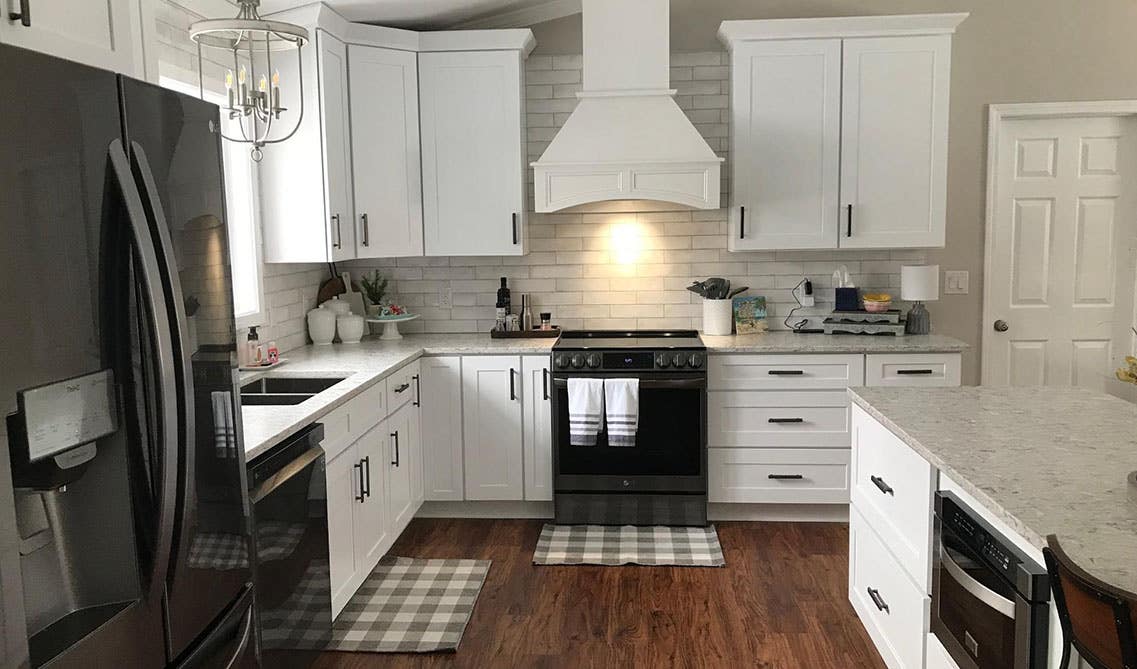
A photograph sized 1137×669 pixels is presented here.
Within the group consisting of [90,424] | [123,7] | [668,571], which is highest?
[123,7]

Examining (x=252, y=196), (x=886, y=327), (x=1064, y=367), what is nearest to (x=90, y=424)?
(x=252, y=196)

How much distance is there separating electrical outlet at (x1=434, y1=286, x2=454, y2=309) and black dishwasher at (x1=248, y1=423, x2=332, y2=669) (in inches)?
85.4

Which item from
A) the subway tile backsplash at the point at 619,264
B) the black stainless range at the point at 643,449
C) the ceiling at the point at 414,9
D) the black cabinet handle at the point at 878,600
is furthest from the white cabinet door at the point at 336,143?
the black cabinet handle at the point at 878,600

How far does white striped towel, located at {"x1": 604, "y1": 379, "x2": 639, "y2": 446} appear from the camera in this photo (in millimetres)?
4246

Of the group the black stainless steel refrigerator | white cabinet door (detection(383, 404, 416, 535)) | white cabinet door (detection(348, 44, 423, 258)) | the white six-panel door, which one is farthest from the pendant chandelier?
the white six-panel door

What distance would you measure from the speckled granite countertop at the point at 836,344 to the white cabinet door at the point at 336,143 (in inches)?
73.1

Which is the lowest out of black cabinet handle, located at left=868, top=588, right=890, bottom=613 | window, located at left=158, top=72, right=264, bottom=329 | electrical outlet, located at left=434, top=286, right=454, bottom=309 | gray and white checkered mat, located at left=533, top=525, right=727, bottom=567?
gray and white checkered mat, located at left=533, top=525, right=727, bottom=567

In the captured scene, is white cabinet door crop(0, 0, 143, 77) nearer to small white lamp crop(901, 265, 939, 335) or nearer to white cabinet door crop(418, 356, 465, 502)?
white cabinet door crop(418, 356, 465, 502)

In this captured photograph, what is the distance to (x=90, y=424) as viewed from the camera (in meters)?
1.49

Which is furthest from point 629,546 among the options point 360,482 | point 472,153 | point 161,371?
point 161,371

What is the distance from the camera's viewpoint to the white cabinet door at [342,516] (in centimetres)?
311

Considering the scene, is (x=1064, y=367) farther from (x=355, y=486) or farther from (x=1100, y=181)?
(x=355, y=486)

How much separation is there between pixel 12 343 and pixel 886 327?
408cm

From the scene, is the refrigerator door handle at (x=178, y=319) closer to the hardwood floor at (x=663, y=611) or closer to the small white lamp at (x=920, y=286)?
the hardwood floor at (x=663, y=611)
